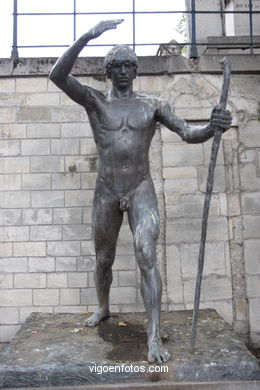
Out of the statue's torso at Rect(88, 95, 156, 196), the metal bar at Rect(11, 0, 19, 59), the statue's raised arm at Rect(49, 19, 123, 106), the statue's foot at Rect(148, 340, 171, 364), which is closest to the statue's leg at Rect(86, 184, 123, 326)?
the statue's torso at Rect(88, 95, 156, 196)

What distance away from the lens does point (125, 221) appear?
18.5 feet

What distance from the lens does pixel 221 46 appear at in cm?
649

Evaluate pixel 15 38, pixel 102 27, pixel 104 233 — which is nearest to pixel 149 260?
pixel 104 233

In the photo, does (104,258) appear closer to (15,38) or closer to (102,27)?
(102,27)

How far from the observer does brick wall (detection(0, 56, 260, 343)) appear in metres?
5.57

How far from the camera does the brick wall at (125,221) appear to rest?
557 centimetres

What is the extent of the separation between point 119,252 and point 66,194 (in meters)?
0.90

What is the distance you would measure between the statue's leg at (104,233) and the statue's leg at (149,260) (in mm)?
174

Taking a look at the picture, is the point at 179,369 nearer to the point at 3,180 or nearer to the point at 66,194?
the point at 66,194

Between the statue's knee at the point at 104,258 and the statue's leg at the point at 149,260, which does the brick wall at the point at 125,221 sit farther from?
the statue's leg at the point at 149,260

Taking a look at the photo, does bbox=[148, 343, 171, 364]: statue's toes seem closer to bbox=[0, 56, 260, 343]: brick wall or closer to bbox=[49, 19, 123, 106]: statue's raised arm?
bbox=[49, 19, 123, 106]: statue's raised arm

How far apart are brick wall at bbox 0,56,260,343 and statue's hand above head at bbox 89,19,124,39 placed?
2.56m

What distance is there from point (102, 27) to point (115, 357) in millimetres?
2150

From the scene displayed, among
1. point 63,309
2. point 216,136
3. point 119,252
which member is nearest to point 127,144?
point 216,136
